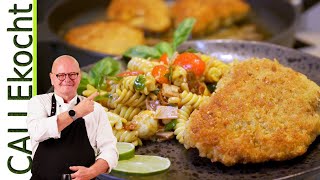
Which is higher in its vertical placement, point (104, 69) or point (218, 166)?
point (104, 69)

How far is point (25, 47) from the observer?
1739 mm

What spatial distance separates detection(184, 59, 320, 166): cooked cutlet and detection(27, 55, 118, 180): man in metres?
0.35

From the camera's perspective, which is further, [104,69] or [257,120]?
[104,69]

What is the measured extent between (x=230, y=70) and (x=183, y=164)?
0.42 metres

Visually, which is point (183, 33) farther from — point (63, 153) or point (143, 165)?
point (63, 153)

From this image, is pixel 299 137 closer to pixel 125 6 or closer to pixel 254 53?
pixel 254 53

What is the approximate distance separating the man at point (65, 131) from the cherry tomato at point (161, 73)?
513mm

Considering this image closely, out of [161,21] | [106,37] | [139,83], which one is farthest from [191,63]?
[161,21]

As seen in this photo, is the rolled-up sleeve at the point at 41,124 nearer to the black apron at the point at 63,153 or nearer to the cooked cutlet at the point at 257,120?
the black apron at the point at 63,153

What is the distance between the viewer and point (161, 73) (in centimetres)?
190

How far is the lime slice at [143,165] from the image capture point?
61.3 inches

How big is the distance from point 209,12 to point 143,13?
16.2 inches

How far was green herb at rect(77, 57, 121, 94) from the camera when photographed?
1952 millimetres

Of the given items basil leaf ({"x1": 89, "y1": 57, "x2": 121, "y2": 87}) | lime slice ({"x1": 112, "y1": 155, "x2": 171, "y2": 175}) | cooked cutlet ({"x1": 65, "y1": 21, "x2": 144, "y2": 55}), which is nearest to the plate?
lime slice ({"x1": 112, "y1": 155, "x2": 171, "y2": 175})
